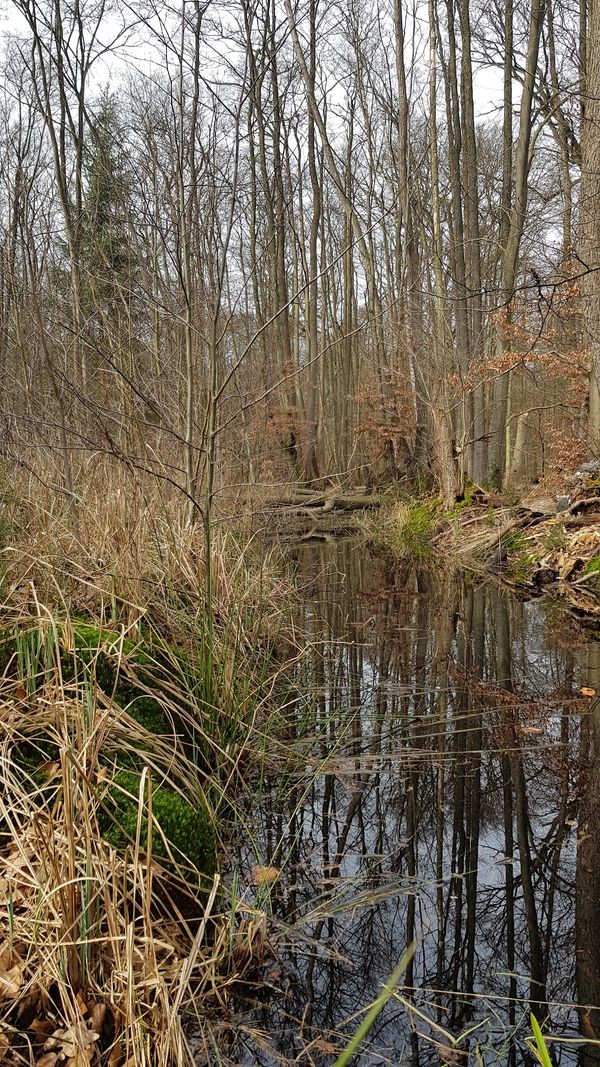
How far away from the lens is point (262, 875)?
7.70 ft

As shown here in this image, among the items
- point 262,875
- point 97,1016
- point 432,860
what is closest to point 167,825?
point 262,875

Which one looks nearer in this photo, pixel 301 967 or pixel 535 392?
pixel 301 967

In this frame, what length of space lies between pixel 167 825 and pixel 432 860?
0.99 meters

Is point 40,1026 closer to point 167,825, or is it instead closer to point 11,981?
point 11,981

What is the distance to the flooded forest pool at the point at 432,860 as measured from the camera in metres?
1.86

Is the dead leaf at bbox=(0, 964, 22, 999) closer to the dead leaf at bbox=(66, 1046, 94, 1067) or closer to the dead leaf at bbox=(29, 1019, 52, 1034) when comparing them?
the dead leaf at bbox=(29, 1019, 52, 1034)

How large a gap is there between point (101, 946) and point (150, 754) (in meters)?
0.70

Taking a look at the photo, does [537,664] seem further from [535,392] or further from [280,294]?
[535,392]

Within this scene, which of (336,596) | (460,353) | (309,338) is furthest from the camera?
(309,338)

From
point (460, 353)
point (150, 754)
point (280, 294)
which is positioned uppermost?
point (280, 294)

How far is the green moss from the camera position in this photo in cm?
220

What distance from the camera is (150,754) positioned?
7.98 ft

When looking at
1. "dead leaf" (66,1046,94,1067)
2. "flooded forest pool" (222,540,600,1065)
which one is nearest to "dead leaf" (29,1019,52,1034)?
"dead leaf" (66,1046,94,1067)

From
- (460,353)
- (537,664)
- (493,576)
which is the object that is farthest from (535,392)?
(537,664)
